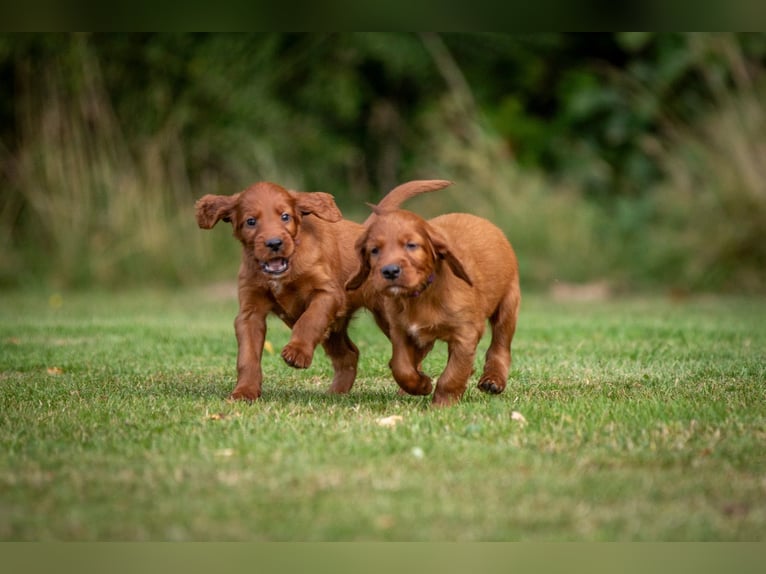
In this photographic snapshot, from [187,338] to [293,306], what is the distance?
8.43 feet

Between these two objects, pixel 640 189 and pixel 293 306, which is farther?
pixel 640 189

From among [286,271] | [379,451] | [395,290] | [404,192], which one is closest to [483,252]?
[404,192]

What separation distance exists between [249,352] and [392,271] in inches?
39.9

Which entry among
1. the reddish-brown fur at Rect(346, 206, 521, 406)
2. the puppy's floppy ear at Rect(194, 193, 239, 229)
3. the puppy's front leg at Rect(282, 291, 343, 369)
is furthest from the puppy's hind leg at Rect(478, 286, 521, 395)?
the puppy's floppy ear at Rect(194, 193, 239, 229)

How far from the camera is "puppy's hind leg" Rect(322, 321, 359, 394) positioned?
20.7 ft

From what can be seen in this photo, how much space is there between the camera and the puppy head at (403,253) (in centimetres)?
526

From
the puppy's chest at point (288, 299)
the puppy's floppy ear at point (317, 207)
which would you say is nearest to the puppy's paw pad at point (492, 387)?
the puppy's chest at point (288, 299)

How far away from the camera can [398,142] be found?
19.2 metres

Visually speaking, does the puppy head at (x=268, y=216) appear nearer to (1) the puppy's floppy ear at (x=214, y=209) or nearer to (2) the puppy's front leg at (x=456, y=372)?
(1) the puppy's floppy ear at (x=214, y=209)

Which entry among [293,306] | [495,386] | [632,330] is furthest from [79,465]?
[632,330]

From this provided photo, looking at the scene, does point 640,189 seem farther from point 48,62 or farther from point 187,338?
point 187,338

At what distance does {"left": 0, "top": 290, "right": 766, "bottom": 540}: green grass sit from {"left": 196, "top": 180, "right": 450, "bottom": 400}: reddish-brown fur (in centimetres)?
29

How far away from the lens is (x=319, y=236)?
6105mm

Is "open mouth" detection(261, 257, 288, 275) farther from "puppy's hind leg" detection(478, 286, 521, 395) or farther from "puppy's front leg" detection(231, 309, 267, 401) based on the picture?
"puppy's hind leg" detection(478, 286, 521, 395)
